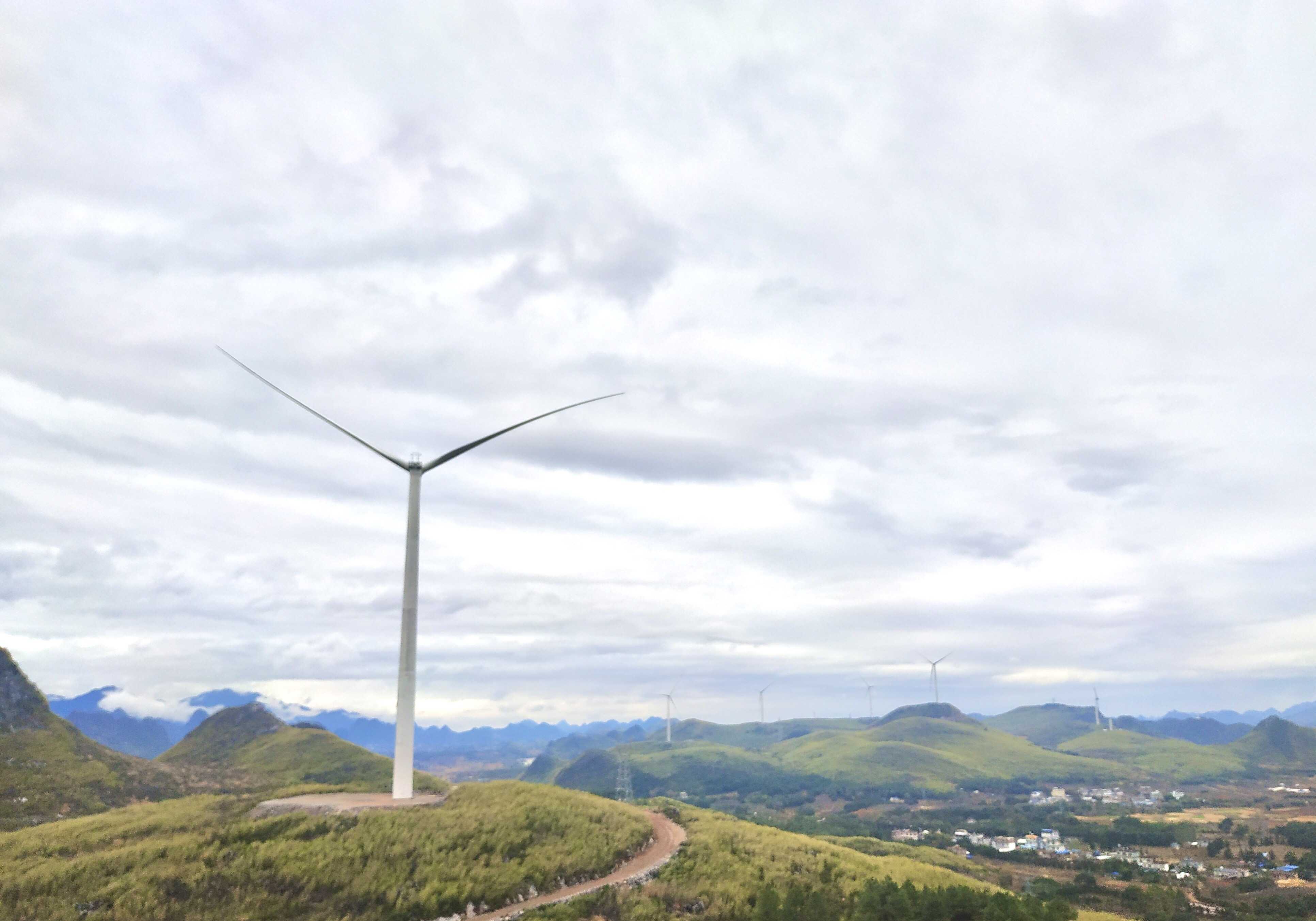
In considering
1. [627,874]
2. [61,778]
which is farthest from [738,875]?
[61,778]

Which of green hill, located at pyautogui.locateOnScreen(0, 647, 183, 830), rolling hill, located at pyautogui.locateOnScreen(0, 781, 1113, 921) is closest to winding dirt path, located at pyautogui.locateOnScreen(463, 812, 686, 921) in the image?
rolling hill, located at pyautogui.locateOnScreen(0, 781, 1113, 921)

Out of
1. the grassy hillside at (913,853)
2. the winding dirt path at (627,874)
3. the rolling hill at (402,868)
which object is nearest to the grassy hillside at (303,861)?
the rolling hill at (402,868)

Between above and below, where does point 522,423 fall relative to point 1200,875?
above

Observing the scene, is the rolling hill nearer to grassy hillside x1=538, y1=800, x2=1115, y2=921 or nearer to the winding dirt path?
grassy hillside x1=538, y1=800, x2=1115, y2=921

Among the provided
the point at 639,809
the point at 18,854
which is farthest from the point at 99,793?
the point at 639,809

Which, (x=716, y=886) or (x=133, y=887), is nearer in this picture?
(x=133, y=887)

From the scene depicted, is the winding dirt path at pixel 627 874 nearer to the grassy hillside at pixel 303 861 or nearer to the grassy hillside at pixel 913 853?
the grassy hillside at pixel 303 861

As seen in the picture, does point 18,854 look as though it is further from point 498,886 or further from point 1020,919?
point 1020,919
